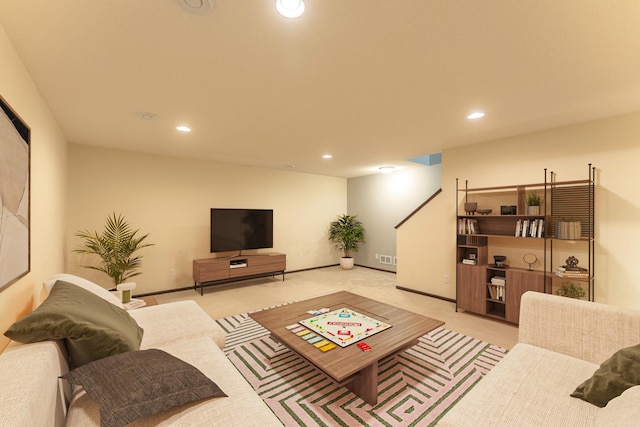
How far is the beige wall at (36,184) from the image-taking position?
1579 mm

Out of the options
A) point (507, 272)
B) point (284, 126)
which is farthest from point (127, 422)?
point (507, 272)

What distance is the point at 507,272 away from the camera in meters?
3.38

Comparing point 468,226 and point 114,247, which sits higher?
point 468,226

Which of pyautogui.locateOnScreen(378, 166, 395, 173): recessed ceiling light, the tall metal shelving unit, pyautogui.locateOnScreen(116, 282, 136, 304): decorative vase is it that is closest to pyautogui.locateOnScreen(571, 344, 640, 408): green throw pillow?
the tall metal shelving unit

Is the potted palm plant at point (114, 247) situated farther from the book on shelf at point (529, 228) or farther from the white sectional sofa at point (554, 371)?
the book on shelf at point (529, 228)

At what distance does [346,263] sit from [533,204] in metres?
4.12

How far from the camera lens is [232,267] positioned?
4.85 m

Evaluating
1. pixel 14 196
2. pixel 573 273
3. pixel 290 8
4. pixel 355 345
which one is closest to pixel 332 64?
pixel 290 8

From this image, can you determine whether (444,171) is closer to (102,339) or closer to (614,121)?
(614,121)

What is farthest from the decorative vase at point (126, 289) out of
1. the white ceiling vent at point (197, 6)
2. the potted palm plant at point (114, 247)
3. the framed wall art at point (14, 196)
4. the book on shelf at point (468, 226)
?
the book on shelf at point (468, 226)

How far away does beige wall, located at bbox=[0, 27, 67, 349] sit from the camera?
1.58 meters

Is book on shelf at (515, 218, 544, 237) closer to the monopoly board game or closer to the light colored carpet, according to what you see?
the light colored carpet

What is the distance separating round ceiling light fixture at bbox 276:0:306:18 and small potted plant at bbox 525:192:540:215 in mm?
3368

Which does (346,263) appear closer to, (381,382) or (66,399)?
(381,382)
